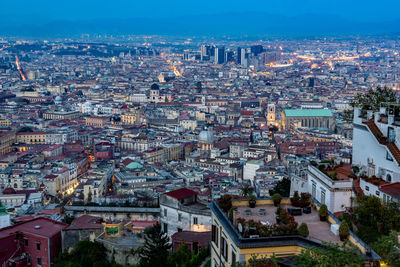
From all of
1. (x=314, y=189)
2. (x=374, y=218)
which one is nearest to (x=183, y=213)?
(x=314, y=189)

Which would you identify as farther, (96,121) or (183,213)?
(96,121)

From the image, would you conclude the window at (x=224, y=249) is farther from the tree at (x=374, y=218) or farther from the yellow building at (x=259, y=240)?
the tree at (x=374, y=218)

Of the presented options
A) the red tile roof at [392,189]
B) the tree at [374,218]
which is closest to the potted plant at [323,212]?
the tree at [374,218]

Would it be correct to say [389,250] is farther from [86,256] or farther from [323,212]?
[86,256]

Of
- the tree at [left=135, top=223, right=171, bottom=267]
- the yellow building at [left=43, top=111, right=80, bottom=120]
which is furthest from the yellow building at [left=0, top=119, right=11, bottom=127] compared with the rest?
the tree at [left=135, top=223, right=171, bottom=267]

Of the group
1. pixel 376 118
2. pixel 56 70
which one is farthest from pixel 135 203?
pixel 56 70

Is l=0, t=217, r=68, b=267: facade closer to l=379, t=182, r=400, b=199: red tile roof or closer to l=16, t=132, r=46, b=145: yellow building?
l=379, t=182, r=400, b=199: red tile roof
